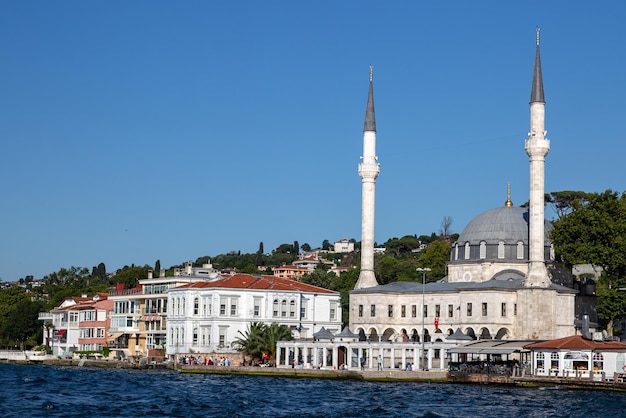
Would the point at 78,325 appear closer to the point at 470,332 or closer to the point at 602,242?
the point at 470,332

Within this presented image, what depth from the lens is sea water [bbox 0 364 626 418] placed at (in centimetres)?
3903

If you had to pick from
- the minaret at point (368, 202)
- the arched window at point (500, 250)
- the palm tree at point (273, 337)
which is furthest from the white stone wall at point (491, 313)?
the palm tree at point (273, 337)

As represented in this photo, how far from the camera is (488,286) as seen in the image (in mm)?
64000

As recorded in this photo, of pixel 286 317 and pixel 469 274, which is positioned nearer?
pixel 469 274

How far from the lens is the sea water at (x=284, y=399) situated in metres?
39.0

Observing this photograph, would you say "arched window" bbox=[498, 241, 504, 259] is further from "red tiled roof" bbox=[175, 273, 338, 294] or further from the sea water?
the sea water

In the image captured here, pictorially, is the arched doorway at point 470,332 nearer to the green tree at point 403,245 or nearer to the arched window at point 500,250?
the arched window at point 500,250

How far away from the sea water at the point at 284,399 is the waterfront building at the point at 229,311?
520 inches


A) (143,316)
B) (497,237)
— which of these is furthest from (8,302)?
(497,237)

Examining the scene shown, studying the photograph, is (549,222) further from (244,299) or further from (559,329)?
(244,299)

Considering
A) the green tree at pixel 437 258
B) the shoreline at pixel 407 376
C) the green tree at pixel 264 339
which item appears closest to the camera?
the shoreline at pixel 407 376

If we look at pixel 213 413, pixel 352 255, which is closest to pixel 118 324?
pixel 213 413

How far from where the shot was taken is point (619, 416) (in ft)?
127

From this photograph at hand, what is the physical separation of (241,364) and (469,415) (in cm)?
3145
